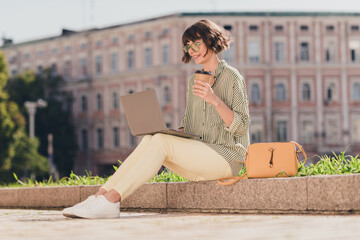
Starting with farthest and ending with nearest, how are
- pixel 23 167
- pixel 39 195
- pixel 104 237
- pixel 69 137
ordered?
pixel 69 137 < pixel 23 167 < pixel 39 195 < pixel 104 237

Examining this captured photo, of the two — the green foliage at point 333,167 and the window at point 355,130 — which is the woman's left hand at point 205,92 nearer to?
the green foliage at point 333,167

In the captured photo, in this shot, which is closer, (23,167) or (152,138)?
(152,138)

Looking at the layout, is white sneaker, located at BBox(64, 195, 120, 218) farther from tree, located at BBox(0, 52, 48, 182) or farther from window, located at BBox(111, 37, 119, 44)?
window, located at BBox(111, 37, 119, 44)

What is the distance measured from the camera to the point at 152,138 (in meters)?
6.27

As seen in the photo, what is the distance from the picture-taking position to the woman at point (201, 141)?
615 cm

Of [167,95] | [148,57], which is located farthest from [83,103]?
[167,95]

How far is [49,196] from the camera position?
985 cm

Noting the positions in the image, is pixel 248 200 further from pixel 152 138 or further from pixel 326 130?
pixel 326 130

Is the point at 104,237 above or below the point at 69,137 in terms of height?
above

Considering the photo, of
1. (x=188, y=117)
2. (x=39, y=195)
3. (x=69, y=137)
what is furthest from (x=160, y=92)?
(x=188, y=117)

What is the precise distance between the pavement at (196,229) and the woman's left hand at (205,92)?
1.09 metres

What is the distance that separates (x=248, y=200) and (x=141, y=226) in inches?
70.9

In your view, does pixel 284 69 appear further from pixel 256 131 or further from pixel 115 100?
pixel 115 100

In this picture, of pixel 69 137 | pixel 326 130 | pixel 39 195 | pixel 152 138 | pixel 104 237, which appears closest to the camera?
pixel 104 237
